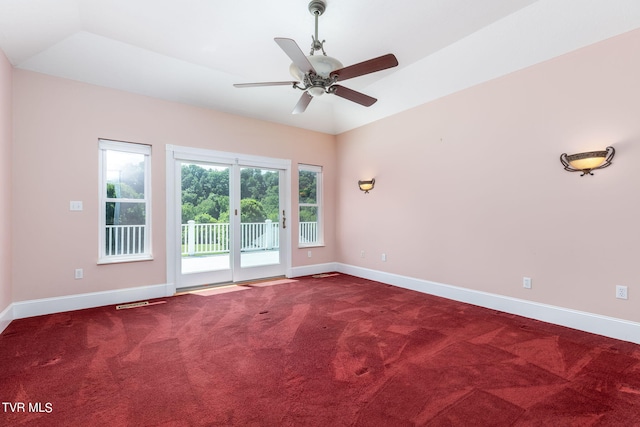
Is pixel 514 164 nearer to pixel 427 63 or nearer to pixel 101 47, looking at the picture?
pixel 427 63

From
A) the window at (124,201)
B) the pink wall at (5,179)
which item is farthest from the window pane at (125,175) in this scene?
the pink wall at (5,179)

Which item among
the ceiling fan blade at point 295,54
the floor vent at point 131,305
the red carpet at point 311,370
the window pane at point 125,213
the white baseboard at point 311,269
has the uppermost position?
the ceiling fan blade at point 295,54

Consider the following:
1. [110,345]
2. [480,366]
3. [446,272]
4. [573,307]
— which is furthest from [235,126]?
[573,307]

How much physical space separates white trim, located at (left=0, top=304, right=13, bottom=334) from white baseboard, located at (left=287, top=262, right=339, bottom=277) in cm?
368

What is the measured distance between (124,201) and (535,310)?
17.9 feet

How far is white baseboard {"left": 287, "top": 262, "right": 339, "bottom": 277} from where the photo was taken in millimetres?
5655

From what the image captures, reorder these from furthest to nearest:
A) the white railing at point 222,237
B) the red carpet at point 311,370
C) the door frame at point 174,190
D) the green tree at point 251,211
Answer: the green tree at point 251,211, the white railing at point 222,237, the door frame at point 174,190, the red carpet at point 311,370

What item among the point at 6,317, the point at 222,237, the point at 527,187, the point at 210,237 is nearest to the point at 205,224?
the point at 210,237

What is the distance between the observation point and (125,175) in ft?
13.7

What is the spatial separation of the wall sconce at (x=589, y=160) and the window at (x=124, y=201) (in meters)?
5.26

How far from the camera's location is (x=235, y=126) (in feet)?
16.5

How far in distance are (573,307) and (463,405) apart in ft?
7.19

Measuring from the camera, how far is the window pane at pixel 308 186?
19.5 feet

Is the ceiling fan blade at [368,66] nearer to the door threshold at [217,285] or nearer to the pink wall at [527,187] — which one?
the pink wall at [527,187]
